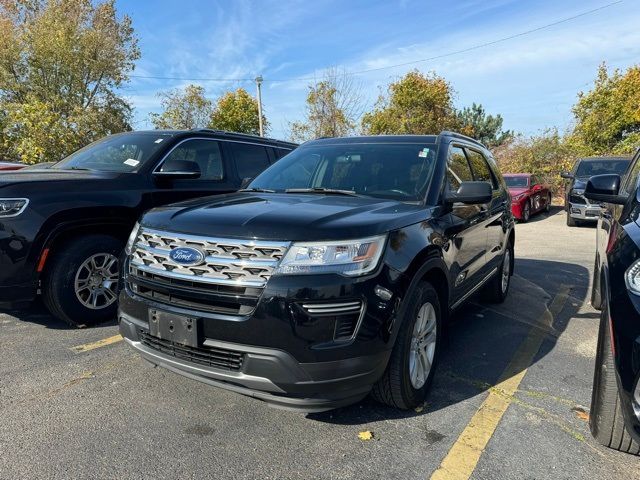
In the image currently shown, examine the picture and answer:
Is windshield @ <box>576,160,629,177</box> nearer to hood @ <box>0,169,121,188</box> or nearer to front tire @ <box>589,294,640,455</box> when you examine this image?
front tire @ <box>589,294,640,455</box>

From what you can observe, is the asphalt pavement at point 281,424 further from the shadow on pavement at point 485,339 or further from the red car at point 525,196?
the red car at point 525,196

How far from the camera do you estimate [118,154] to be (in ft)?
16.6

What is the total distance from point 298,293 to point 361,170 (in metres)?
1.71

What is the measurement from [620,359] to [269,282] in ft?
5.33

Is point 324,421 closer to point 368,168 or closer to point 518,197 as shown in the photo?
point 368,168

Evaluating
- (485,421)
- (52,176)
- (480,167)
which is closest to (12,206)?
(52,176)

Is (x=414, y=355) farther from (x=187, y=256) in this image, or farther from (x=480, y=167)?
(x=480, y=167)

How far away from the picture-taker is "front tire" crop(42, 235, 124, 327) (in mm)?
4039

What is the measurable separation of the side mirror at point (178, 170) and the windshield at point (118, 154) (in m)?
0.27

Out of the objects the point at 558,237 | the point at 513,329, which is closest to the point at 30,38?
the point at 558,237

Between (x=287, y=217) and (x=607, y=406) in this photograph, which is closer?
(x=607, y=406)

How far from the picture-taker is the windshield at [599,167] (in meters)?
13.2

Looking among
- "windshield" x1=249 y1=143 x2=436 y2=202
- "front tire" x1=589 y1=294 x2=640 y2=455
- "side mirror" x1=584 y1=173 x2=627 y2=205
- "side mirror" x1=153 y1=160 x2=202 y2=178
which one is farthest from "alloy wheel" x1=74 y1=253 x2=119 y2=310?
"side mirror" x1=584 y1=173 x2=627 y2=205

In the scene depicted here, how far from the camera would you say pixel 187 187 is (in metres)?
5.11
